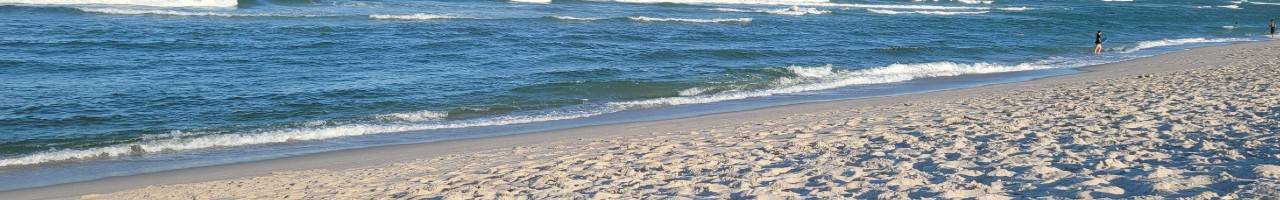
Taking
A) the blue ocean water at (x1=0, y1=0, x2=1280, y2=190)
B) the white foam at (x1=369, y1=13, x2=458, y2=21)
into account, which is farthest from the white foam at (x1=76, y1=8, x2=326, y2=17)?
the white foam at (x1=369, y1=13, x2=458, y2=21)

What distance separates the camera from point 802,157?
30.5 feet

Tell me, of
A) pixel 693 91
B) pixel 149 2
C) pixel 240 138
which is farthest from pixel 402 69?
pixel 149 2

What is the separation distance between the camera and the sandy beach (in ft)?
24.8

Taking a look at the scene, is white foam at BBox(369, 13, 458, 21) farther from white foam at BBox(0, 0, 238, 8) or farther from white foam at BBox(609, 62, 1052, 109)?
white foam at BBox(609, 62, 1052, 109)

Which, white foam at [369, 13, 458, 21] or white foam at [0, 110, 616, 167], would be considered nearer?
white foam at [0, 110, 616, 167]

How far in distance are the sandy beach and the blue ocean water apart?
155 cm

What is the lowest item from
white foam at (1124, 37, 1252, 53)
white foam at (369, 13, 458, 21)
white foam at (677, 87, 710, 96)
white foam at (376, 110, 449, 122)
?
white foam at (1124, 37, 1252, 53)

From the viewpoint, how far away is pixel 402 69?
20219 millimetres

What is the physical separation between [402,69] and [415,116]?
579 centimetres

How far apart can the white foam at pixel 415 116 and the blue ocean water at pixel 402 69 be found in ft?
0.22

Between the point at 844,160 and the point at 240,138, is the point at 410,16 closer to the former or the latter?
the point at 240,138

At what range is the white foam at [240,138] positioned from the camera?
11219mm

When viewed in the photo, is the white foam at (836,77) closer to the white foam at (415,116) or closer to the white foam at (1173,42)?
the white foam at (415,116)

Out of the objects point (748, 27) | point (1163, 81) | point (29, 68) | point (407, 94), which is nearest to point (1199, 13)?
point (748, 27)
